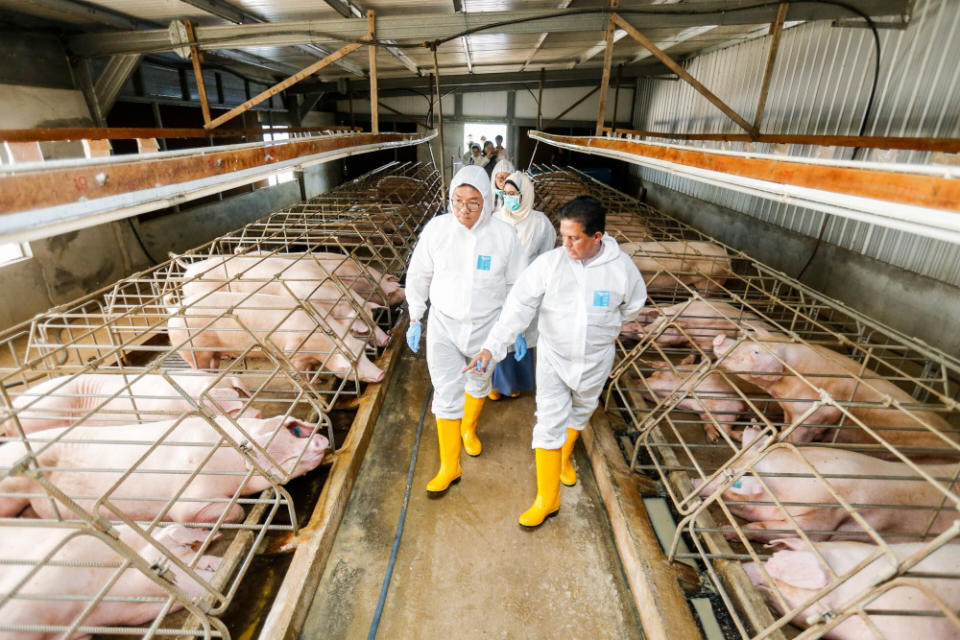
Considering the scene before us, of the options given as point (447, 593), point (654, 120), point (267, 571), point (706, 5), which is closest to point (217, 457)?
point (267, 571)

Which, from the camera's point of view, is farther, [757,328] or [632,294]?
[757,328]

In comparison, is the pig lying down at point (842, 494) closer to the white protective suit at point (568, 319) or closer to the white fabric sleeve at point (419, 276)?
the white protective suit at point (568, 319)

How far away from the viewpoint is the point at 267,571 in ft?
7.91

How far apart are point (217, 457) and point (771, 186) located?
301 centimetres

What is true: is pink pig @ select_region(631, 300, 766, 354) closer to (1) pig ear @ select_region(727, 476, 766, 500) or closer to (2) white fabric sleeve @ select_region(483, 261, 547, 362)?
(1) pig ear @ select_region(727, 476, 766, 500)

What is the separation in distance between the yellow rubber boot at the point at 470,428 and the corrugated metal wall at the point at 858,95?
2.26m

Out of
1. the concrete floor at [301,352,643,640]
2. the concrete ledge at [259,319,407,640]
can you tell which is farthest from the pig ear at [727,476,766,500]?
the concrete ledge at [259,319,407,640]

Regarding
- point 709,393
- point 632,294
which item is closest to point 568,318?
point 632,294

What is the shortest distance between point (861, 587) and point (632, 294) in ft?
5.04

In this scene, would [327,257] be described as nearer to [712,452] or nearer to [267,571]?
[267,571]

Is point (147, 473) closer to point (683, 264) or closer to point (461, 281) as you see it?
point (461, 281)

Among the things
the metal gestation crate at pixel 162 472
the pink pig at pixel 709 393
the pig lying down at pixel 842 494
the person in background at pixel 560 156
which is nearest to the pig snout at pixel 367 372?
the metal gestation crate at pixel 162 472

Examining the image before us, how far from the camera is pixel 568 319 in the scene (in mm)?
2453

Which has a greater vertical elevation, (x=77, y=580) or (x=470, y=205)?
(x=470, y=205)
